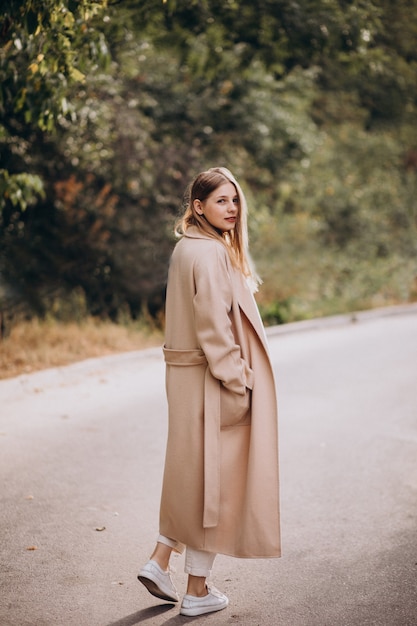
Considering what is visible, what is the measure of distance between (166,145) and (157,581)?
1133 centimetres

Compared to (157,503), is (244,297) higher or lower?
higher

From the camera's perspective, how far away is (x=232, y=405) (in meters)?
3.69

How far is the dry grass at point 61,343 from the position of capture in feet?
32.4

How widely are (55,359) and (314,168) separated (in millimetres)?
12255

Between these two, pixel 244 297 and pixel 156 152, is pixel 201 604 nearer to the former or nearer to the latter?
pixel 244 297

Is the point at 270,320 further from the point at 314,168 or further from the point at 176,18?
the point at 314,168

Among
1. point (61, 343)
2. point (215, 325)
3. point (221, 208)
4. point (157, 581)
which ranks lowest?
point (157, 581)

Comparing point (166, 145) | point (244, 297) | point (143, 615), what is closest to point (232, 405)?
point (244, 297)

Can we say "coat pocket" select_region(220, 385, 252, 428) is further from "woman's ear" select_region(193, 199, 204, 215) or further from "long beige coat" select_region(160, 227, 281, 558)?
"woman's ear" select_region(193, 199, 204, 215)

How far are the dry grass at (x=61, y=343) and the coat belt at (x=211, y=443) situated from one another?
5.85 meters

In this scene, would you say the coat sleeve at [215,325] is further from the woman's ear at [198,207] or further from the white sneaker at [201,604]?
the white sneaker at [201,604]

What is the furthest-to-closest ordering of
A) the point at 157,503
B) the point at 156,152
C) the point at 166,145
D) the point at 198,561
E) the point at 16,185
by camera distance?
1. the point at 166,145
2. the point at 156,152
3. the point at 16,185
4. the point at 157,503
5. the point at 198,561

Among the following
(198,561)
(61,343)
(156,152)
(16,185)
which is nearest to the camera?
(198,561)

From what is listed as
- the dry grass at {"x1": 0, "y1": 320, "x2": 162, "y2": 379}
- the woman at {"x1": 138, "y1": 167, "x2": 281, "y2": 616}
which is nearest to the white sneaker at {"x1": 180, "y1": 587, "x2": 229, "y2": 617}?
the woman at {"x1": 138, "y1": 167, "x2": 281, "y2": 616}
